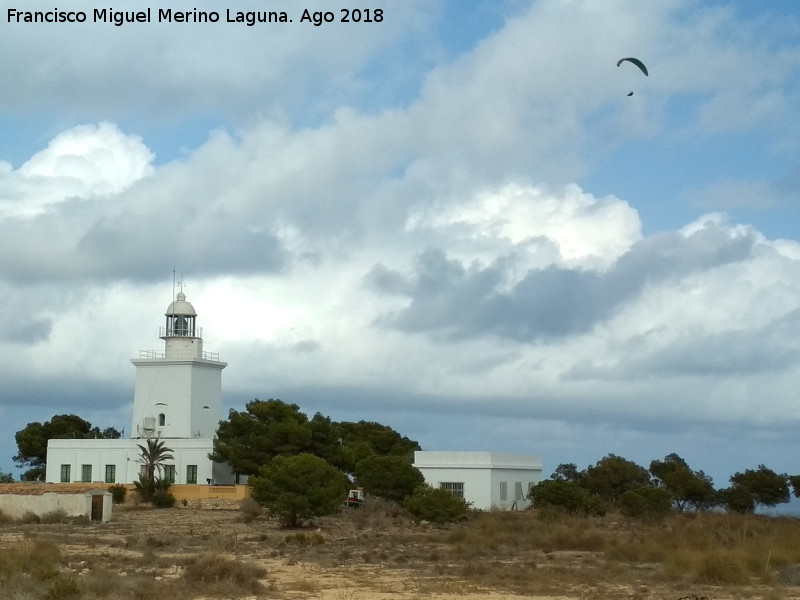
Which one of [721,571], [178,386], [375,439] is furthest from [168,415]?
[721,571]

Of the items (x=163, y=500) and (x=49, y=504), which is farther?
(x=163, y=500)

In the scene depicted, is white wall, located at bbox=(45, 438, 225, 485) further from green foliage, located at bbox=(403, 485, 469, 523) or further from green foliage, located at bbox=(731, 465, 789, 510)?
green foliage, located at bbox=(731, 465, 789, 510)

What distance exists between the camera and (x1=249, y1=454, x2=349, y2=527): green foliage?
37.0 meters

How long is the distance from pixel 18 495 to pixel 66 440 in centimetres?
1669

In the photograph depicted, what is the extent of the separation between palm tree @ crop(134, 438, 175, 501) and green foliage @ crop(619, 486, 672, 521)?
820 inches

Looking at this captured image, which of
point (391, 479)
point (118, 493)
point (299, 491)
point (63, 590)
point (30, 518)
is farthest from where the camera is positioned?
point (118, 493)

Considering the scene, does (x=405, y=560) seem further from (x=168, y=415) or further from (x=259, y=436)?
(x=168, y=415)

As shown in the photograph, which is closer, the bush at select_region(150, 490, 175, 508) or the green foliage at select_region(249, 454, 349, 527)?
the green foliage at select_region(249, 454, 349, 527)

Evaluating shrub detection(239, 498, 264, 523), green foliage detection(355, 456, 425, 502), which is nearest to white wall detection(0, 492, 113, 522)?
shrub detection(239, 498, 264, 523)

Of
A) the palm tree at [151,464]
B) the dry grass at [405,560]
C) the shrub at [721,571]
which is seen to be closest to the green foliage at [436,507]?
the dry grass at [405,560]

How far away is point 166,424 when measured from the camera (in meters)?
57.4

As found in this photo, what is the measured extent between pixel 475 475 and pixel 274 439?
9281mm

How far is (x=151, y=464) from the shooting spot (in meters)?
53.2

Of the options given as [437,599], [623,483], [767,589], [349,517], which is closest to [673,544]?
[767,589]
